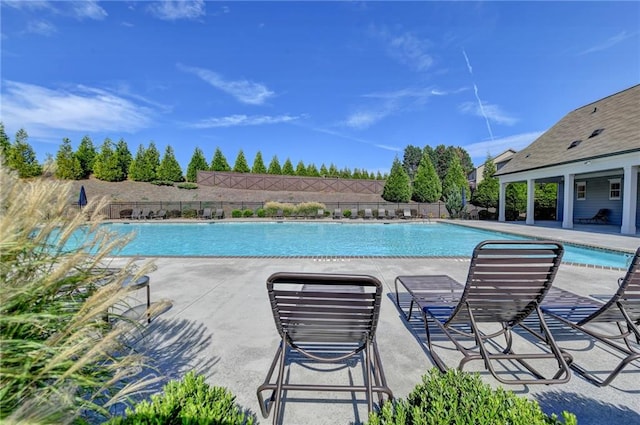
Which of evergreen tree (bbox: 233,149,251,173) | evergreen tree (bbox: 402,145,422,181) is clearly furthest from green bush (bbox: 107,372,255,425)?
evergreen tree (bbox: 402,145,422,181)

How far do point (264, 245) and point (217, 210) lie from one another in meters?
12.8

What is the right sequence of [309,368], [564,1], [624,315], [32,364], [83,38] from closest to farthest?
[32,364] → [624,315] → [309,368] → [83,38] → [564,1]

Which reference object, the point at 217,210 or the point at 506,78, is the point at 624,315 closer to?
the point at 506,78

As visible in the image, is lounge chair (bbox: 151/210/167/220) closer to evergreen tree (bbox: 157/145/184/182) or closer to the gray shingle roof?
evergreen tree (bbox: 157/145/184/182)

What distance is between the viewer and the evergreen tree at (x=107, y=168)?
2662 cm

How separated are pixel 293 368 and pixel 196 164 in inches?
1286

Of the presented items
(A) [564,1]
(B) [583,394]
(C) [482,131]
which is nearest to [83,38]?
(B) [583,394]

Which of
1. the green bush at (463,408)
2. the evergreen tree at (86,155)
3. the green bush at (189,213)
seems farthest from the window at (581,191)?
the evergreen tree at (86,155)

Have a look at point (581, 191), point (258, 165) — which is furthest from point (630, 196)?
point (258, 165)

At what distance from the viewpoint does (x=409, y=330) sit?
3.11 metres

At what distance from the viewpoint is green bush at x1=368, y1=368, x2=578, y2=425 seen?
120 cm

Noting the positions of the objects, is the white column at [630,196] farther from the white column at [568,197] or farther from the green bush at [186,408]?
the green bush at [186,408]

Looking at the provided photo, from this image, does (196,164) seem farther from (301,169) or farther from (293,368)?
(293,368)

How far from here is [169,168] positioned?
2894cm
